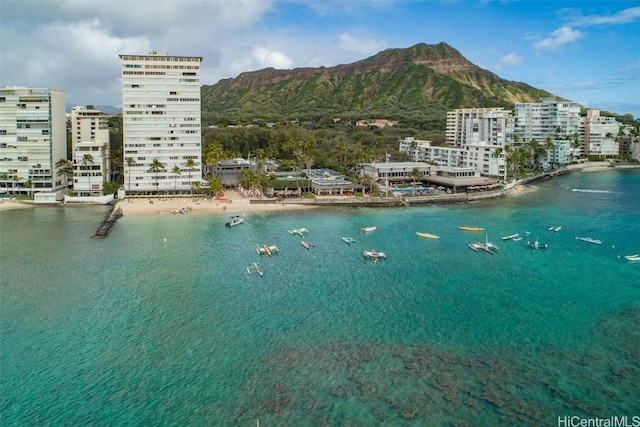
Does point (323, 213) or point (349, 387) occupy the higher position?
point (323, 213)

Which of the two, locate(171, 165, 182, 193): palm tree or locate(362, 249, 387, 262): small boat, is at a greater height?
locate(171, 165, 182, 193): palm tree

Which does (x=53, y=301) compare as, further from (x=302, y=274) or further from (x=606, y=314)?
(x=606, y=314)

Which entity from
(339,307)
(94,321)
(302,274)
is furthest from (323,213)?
(94,321)

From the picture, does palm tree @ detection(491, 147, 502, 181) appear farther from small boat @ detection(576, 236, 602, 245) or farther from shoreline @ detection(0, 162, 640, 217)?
small boat @ detection(576, 236, 602, 245)

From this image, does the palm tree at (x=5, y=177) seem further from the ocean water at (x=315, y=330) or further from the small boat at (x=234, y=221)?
the small boat at (x=234, y=221)

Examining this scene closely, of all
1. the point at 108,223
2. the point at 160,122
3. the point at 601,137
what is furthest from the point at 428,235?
the point at 601,137

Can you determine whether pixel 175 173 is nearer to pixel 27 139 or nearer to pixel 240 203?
pixel 240 203
